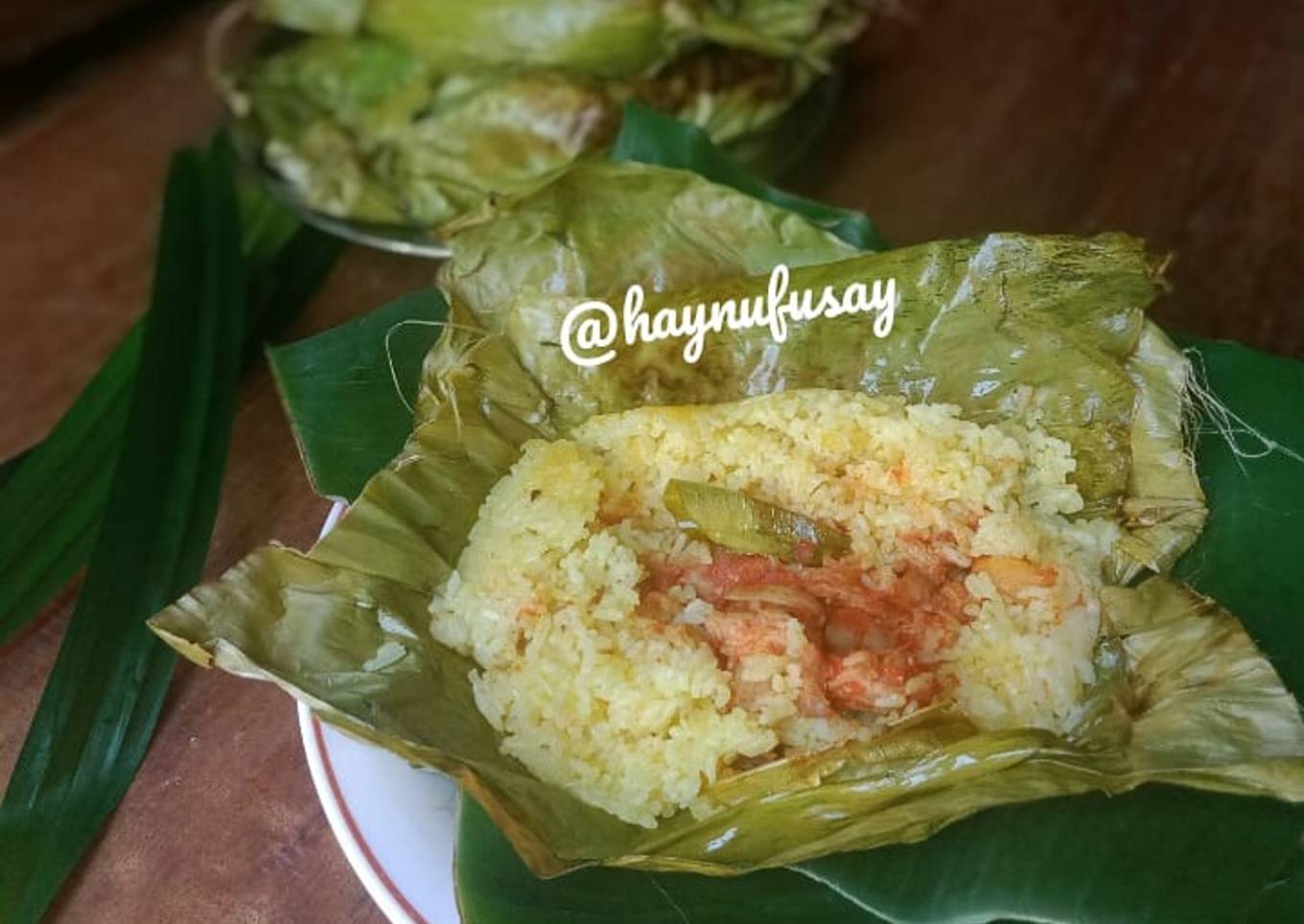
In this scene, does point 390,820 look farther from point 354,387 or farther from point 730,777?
point 354,387

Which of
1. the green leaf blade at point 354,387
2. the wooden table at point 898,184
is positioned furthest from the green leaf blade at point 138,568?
the green leaf blade at point 354,387

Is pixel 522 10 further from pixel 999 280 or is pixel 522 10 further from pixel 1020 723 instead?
pixel 1020 723

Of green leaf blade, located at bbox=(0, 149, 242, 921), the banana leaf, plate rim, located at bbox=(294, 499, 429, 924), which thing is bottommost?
green leaf blade, located at bbox=(0, 149, 242, 921)

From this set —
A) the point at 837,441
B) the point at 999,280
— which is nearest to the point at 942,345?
the point at 999,280

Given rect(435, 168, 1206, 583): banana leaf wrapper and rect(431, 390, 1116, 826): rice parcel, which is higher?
rect(435, 168, 1206, 583): banana leaf wrapper

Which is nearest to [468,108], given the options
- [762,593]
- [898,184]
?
[898,184]

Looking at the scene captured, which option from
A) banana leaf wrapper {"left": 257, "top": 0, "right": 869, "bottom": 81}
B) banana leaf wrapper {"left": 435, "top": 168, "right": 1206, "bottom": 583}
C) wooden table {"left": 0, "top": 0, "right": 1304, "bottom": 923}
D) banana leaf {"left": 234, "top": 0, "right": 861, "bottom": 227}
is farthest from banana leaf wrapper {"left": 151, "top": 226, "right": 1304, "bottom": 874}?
banana leaf wrapper {"left": 257, "top": 0, "right": 869, "bottom": 81}

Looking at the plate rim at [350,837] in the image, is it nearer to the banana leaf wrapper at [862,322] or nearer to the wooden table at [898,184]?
the wooden table at [898,184]

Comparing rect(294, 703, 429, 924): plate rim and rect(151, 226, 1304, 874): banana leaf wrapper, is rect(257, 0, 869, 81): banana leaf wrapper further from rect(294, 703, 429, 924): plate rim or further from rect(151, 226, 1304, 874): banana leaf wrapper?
rect(294, 703, 429, 924): plate rim
